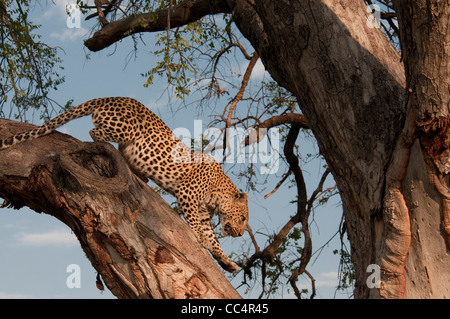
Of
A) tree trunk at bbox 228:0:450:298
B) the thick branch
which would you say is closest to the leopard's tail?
the thick branch

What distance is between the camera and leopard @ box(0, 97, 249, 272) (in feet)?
21.4

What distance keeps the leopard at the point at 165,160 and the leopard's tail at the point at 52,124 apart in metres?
0.01

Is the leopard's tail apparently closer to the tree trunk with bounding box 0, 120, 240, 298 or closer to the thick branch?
the tree trunk with bounding box 0, 120, 240, 298

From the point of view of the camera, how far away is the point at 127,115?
6.65 meters

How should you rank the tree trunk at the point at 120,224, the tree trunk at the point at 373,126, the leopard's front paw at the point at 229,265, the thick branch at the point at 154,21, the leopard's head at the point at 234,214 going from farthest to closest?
the thick branch at the point at 154,21
the leopard's head at the point at 234,214
the leopard's front paw at the point at 229,265
the tree trunk at the point at 120,224
the tree trunk at the point at 373,126

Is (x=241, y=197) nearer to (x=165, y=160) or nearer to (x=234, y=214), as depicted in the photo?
(x=234, y=214)

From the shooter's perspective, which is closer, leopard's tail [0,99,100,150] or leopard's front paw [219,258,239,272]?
leopard's tail [0,99,100,150]

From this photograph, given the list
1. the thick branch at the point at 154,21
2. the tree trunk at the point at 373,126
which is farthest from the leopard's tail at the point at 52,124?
the tree trunk at the point at 373,126

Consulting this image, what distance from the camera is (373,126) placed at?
14.4 feet

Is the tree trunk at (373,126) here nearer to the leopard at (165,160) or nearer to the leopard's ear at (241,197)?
the leopard at (165,160)

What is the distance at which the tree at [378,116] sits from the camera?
3.83 metres

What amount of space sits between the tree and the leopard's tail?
7.32 ft

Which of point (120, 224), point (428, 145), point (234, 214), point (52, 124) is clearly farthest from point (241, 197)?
point (428, 145)
